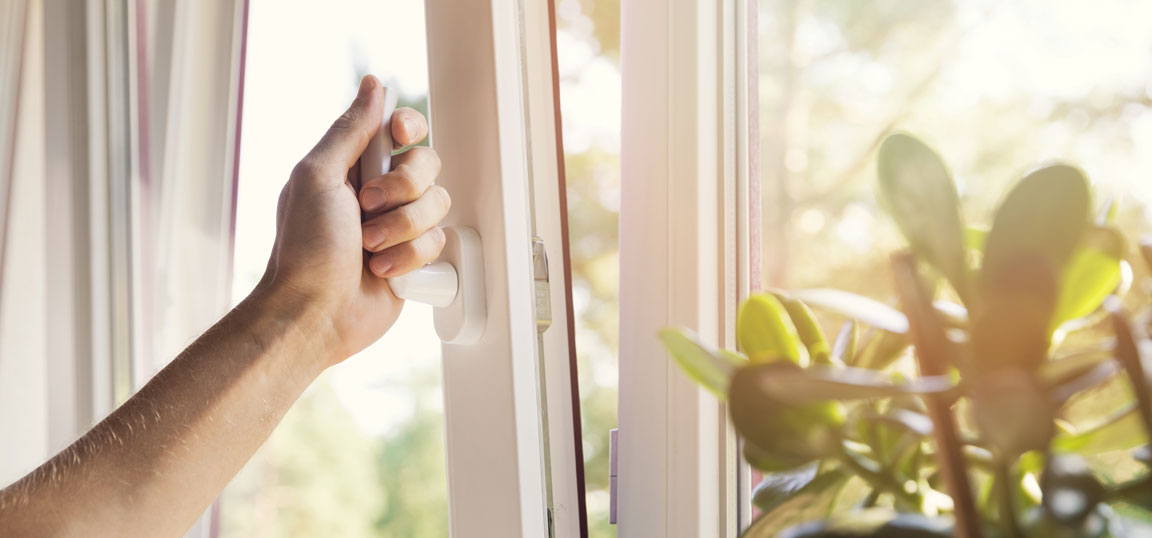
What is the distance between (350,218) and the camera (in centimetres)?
71

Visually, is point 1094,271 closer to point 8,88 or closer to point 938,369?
point 938,369

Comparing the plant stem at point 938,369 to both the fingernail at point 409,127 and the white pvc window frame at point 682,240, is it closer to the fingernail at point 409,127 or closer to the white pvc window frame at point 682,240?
the white pvc window frame at point 682,240

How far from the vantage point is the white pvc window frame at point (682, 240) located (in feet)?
2.22

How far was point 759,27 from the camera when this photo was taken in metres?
0.72

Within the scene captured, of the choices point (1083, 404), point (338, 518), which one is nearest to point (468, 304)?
point (1083, 404)

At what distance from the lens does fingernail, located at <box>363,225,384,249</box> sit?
705mm

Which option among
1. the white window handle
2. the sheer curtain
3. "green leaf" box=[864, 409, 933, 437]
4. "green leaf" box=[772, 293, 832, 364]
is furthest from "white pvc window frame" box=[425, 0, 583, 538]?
the sheer curtain

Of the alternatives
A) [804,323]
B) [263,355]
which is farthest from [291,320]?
[804,323]

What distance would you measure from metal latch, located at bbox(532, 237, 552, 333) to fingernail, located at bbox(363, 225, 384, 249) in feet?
0.49

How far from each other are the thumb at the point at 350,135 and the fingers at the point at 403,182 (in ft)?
0.10

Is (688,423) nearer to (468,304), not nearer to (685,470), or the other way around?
(685,470)

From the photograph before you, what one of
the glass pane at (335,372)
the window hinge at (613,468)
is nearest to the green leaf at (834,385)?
the window hinge at (613,468)

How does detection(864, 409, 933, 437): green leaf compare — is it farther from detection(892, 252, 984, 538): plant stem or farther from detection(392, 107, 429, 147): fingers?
detection(392, 107, 429, 147): fingers

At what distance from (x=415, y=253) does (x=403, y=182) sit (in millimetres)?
66
